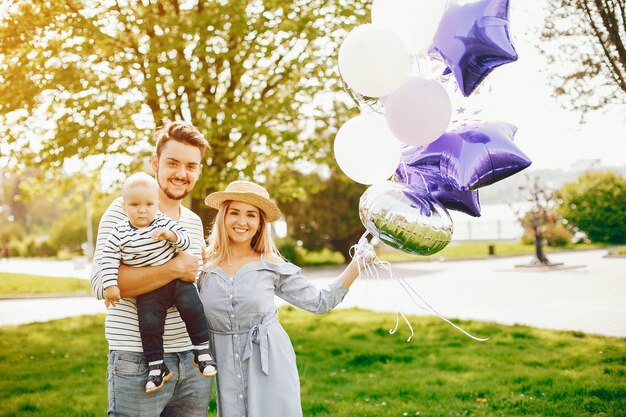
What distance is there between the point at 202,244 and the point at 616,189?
25.7 metres

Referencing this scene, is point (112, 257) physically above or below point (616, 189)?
below

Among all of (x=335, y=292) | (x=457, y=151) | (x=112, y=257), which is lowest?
(x=335, y=292)

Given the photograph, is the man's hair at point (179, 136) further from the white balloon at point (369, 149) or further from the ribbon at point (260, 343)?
the ribbon at point (260, 343)

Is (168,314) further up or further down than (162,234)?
further down

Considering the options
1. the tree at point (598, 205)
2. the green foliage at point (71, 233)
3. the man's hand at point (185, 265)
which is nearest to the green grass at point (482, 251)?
the tree at point (598, 205)

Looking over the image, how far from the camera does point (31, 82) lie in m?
7.38

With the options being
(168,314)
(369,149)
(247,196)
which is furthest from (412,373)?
(168,314)

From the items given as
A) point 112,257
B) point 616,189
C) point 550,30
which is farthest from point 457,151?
point 616,189

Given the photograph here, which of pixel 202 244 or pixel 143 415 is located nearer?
pixel 143 415

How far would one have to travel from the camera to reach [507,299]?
12.0 metres

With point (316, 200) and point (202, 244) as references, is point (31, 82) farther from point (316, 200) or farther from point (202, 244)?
point (316, 200)

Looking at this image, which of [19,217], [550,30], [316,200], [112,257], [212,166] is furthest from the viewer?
[19,217]

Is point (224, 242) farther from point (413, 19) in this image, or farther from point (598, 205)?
point (598, 205)

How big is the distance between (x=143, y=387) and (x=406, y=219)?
1.38m
